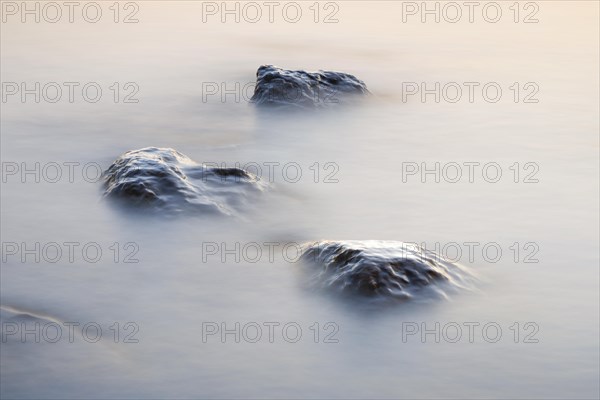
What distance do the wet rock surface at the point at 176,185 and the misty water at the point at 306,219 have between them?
0.15 meters

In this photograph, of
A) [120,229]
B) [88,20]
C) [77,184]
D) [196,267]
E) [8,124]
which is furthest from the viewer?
[88,20]

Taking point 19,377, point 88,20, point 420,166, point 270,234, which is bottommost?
point 19,377

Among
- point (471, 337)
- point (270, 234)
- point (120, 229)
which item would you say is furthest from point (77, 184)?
point (471, 337)

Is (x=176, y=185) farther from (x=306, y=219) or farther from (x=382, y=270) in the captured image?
(x=382, y=270)

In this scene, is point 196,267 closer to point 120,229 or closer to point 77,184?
point 120,229

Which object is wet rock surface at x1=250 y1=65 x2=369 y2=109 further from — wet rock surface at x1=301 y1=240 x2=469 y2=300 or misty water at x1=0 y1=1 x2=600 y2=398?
wet rock surface at x1=301 y1=240 x2=469 y2=300

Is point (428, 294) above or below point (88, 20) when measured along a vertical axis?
Answer: below

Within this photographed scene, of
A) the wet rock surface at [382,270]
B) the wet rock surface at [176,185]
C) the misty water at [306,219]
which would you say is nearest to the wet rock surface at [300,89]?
the misty water at [306,219]

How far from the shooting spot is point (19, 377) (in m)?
5.43

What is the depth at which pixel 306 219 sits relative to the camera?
8.05 m

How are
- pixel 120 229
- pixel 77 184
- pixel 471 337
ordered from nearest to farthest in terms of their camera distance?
pixel 471 337 → pixel 120 229 → pixel 77 184

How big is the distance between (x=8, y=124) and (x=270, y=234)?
436 centimetres

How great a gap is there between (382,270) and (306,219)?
1.73 metres

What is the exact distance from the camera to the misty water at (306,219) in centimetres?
571
